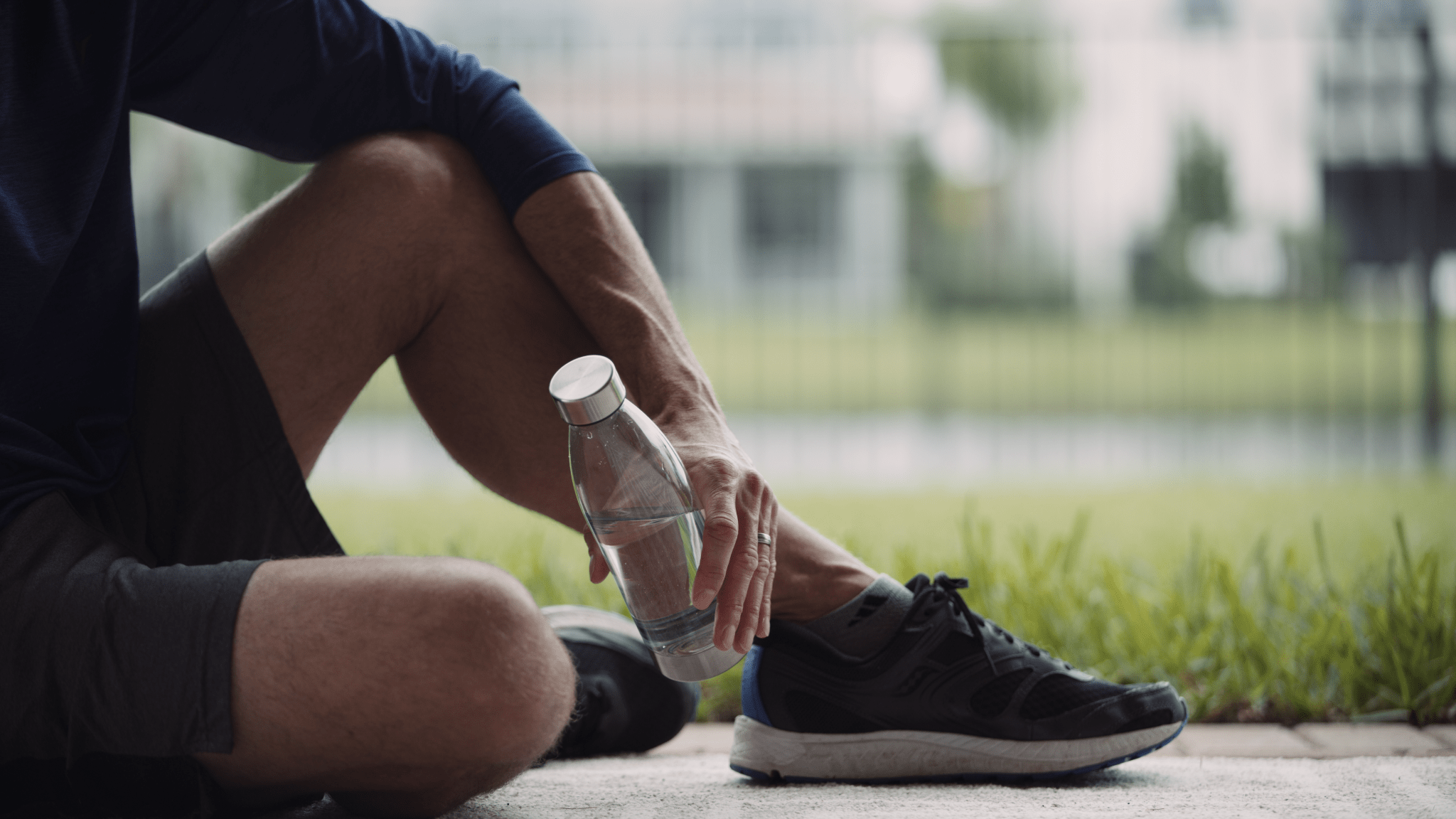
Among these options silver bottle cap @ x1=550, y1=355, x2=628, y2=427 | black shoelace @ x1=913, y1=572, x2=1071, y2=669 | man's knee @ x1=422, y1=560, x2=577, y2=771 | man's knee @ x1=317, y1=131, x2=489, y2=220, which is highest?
man's knee @ x1=317, y1=131, x2=489, y2=220

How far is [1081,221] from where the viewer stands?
671cm

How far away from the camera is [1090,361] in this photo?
8430 millimetres

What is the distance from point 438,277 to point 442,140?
0.69 ft

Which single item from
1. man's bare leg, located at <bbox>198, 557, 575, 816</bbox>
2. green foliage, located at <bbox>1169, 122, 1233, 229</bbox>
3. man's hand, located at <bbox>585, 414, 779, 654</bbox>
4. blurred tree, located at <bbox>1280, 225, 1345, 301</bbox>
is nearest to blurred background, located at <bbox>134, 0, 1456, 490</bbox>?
blurred tree, located at <bbox>1280, 225, 1345, 301</bbox>

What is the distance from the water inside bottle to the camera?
4.35 ft

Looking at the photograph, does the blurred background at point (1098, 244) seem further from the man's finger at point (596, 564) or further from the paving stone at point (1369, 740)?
the man's finger at point (596, 564)

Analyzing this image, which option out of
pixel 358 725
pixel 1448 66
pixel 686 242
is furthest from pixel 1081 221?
pixel 686 242

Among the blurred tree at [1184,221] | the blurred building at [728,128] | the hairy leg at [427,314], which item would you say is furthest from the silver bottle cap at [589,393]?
the blurred tree at [1184,221]

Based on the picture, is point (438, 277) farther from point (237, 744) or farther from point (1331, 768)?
point (1331, 768)

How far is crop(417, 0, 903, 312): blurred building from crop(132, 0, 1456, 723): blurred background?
4 cm

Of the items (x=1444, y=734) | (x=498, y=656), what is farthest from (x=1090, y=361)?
(x=498, y=656)

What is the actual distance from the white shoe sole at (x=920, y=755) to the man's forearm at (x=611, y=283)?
17.5 inches

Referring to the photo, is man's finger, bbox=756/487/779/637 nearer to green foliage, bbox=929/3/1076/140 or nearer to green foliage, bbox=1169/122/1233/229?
green foliage, bbox=929/3/1076/140

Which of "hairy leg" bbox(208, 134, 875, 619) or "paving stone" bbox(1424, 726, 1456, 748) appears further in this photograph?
"paving stone" bbox(1424, 726, 1456, 748)
